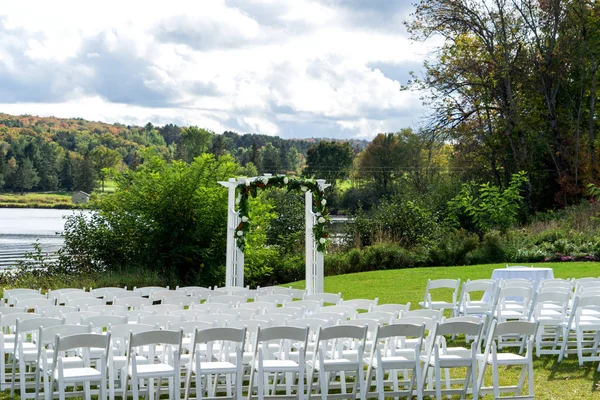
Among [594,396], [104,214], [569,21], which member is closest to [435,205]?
[569,21]

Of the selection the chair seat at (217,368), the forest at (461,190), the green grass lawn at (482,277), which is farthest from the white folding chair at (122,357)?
the forest at (461,190)

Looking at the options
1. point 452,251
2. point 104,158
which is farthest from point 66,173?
point 452,251

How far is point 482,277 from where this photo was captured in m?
18.5

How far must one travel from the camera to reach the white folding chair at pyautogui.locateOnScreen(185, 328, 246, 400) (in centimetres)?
648

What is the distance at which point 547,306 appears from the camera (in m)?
11.1

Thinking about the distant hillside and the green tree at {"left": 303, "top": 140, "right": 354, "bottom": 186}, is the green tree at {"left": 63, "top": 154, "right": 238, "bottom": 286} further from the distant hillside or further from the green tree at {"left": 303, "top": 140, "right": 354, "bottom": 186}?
the green tree at {"left": 303, "top": 140, "right": 354, "bottom": 186}

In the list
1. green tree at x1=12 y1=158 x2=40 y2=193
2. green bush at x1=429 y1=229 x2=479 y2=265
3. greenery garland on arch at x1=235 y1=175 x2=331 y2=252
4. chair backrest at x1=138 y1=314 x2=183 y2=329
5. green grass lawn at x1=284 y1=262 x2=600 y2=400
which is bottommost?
green grass lawn at x1=284 y1=262 x2=600 y2=400

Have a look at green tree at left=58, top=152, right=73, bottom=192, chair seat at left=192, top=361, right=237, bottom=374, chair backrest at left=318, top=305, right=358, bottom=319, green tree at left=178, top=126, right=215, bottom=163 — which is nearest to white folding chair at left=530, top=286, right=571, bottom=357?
chair backrest at left=318, top=305, right=358, bottom=319

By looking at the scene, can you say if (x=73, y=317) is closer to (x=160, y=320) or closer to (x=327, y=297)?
(x=160, y=320)

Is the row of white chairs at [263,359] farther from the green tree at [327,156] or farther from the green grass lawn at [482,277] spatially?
the green tree at [327,156]

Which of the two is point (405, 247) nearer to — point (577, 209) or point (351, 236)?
point (351, 236)

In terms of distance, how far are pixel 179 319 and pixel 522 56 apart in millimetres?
24618

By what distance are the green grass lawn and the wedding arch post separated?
6.20 feet

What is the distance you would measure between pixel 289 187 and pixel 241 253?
1.51 meters
